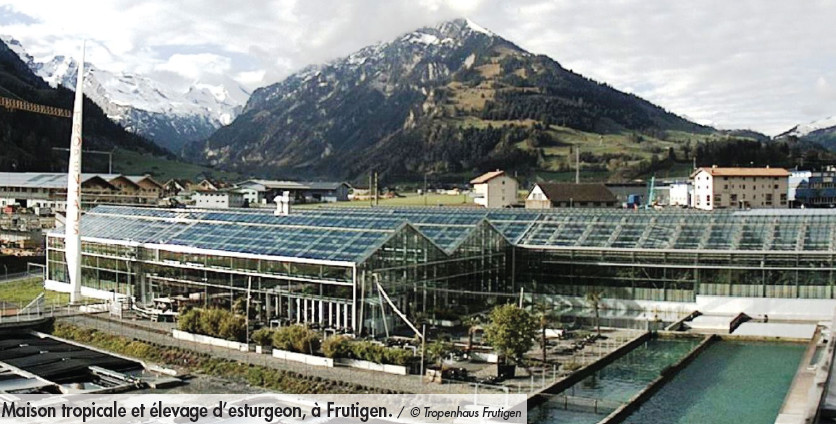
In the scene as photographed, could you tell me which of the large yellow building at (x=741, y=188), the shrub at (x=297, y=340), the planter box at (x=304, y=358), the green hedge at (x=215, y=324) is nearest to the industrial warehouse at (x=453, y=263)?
the green hedge at (x=215, y=324)

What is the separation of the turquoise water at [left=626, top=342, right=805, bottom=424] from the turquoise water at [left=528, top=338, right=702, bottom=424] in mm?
716

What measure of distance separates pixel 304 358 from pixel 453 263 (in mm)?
9495

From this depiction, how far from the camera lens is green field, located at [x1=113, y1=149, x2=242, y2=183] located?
126000mm

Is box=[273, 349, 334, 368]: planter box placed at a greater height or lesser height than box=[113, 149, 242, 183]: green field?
lesser

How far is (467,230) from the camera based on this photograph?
3394 centimetres

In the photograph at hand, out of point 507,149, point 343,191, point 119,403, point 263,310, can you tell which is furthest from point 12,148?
point 119,403

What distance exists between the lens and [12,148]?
11212 cm

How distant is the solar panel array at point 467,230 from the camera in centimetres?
3098

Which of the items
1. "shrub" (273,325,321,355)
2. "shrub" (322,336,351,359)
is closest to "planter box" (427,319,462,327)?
"shrub" (273,325,321,355)

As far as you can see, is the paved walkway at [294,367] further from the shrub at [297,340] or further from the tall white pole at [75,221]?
the tall white pole at [75,221]

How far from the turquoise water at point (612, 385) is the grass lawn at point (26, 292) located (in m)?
25.7

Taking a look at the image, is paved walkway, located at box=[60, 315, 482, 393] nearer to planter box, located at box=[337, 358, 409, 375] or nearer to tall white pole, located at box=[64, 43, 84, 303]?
planter box, located at box=[337, 358, 409, 375]

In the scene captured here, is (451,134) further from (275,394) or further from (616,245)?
(275,394)

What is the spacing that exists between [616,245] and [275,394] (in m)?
18.6
